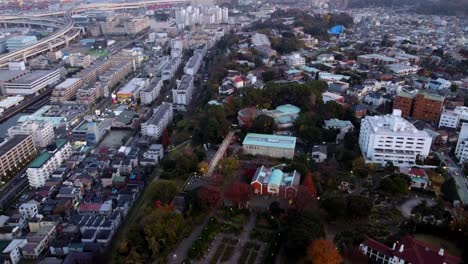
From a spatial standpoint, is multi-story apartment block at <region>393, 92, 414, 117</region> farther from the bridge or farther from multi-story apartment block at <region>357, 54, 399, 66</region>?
the bridge

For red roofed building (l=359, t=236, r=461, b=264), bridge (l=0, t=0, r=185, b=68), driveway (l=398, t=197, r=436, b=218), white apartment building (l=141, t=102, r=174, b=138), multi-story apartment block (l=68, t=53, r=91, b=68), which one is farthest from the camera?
bridge (l=0, t=0, r=185, b=68)

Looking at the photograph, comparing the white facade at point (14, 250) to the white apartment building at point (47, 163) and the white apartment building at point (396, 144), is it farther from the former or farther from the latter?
the white apartment building at point (396, 144)

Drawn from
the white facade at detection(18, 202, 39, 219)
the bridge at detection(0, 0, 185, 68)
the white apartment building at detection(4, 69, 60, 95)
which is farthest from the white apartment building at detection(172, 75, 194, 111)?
the bridge at detection(0, 0, 185, 68)

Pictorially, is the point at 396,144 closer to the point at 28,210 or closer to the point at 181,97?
the point at 181,97

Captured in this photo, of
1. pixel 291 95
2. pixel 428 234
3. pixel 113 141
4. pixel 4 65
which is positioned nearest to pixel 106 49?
pixel 4 65

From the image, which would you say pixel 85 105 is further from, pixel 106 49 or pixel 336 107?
pixel 106 49

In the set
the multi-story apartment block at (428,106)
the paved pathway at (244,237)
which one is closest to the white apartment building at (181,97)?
the paved pathway at (244,237)
